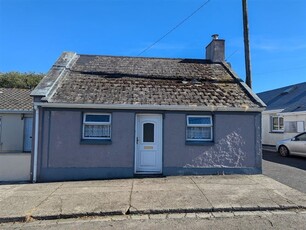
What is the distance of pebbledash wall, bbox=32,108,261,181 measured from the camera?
31.3ft

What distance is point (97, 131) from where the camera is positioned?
990cm

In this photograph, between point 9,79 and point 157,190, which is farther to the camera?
point 9,79

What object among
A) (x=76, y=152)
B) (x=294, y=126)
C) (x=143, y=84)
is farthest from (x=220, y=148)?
(x=294, y=126)

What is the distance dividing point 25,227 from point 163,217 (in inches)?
117

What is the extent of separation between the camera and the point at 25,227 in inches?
218

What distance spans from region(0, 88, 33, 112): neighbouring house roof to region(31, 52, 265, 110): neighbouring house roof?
5283 mm

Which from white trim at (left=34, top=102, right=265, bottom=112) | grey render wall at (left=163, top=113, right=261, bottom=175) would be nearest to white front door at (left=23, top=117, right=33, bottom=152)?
white trim at (left=34, top=102, right=265, bottom=112)

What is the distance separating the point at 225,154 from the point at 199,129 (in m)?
1.37

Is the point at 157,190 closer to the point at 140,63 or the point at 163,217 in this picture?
the point at 163,217

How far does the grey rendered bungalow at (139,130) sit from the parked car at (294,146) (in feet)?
17.7

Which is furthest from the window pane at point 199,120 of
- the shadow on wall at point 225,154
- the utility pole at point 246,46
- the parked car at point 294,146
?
the parked car at point 294,146

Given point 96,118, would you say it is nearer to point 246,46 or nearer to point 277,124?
point 246,46

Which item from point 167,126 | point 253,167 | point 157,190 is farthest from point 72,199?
point 253,167

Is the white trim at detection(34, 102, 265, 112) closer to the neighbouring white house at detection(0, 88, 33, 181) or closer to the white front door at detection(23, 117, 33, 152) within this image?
the neighbouring white house at detection(0, 88, 33, 181)
